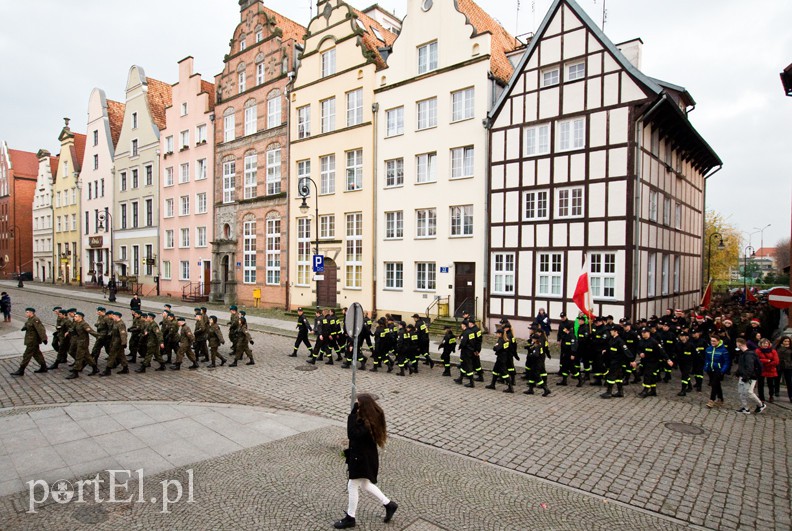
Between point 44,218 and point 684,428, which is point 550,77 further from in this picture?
point 44,218

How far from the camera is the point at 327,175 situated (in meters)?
28.8

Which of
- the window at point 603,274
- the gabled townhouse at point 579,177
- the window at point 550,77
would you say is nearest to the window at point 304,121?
the gabled townhouse at point 579,177

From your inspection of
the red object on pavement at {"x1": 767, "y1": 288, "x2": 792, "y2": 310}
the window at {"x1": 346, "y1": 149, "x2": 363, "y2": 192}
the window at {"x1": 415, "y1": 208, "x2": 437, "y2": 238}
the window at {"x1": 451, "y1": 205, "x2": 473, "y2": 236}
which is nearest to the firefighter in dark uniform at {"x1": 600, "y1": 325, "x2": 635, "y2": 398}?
the red object on pavement at {"x1": 767, "y1": 288, "x2": 792, "y2": 310}

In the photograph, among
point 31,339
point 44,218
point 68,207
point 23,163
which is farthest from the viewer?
point 23,163

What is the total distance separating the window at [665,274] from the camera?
2181 centimetres

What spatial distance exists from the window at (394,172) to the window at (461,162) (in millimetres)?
3155

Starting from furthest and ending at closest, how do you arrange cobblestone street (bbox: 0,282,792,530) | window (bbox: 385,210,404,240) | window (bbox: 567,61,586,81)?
window (bbox: 385,210,404,240)
window (bbox: 567,61,586,81)
cobblestone street (bbox: 0,282,792,530)

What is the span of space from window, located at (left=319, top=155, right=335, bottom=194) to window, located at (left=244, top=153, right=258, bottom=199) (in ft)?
21.3

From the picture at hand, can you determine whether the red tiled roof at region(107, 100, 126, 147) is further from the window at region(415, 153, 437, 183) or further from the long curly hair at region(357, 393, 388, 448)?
the long curly hair at region(357, 393, 388, 448)

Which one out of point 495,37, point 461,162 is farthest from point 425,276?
point 495,37

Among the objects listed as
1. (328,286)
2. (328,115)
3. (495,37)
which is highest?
(495,37)

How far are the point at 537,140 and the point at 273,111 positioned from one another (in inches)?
759

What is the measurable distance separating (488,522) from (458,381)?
7329 millimetres

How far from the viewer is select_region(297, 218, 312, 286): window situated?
29.8m
